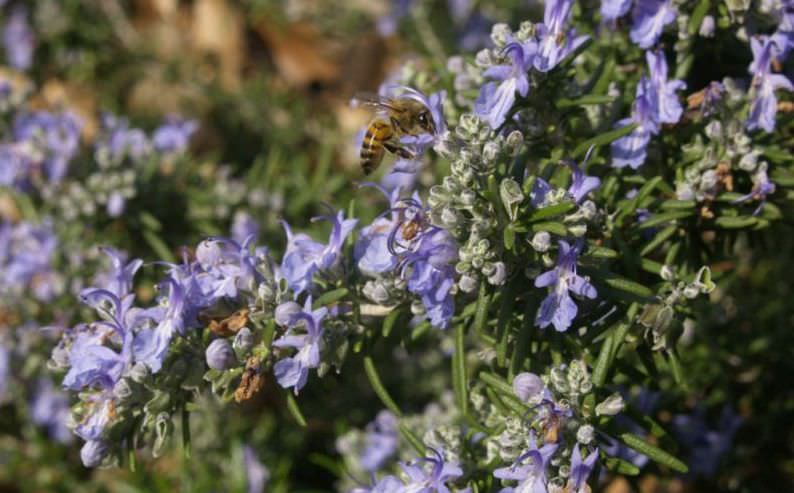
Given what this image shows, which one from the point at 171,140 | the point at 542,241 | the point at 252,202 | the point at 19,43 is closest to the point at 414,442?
the point at 542,241

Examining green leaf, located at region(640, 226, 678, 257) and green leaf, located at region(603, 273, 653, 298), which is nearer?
green leaf, located at region(603, 273, 653, 298)

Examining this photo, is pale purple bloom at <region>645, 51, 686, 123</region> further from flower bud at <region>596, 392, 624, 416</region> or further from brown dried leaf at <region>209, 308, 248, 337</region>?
brown dried leaf at <region>209, 308, 248, 337</region>

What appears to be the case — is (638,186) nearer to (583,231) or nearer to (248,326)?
(583,231)

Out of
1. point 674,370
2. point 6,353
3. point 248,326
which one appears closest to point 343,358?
point 248,326

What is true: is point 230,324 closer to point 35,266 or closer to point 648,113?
point 648,113

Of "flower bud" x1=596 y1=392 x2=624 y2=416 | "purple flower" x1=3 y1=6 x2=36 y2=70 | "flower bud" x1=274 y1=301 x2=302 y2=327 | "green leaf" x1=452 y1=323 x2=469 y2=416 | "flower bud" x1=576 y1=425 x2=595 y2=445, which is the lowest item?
"flower bud" x1=576 y1=425 x2=595 y2=445

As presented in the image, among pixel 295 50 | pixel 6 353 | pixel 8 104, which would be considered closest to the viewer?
pixel 6 353

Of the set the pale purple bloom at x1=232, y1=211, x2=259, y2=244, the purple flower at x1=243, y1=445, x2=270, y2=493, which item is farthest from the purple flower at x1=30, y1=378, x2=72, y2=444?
the pale purple bloom at x1=232, y1=211, x2=259, y2=244
